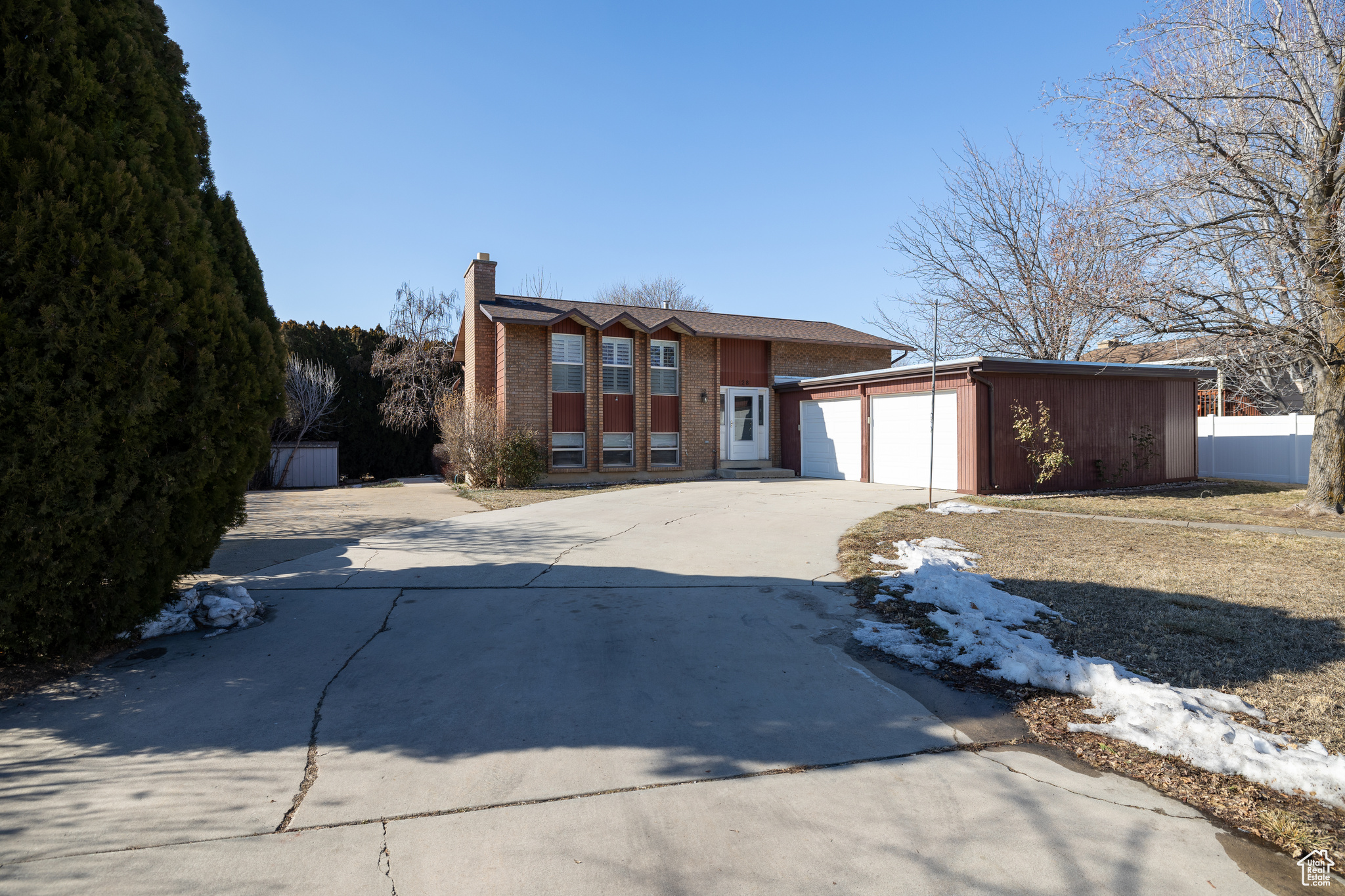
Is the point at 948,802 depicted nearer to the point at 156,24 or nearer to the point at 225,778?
the point at 225,778

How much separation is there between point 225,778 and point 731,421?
18315 mm

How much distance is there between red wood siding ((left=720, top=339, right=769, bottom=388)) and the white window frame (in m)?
4.74

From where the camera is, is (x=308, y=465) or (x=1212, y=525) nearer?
(x=1212, y=525)

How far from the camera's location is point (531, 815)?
2695 mm

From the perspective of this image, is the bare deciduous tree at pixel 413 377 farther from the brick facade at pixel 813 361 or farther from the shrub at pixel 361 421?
the brick facade at pixel 813 361

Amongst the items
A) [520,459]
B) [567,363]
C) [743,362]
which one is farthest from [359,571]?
[743,362]

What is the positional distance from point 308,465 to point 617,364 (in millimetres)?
9544

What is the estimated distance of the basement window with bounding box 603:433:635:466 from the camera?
62.4 feet

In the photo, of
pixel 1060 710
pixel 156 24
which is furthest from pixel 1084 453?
pixel 156 24

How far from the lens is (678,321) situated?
63.1ft

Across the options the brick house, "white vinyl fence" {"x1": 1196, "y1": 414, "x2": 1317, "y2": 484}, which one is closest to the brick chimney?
the brick house

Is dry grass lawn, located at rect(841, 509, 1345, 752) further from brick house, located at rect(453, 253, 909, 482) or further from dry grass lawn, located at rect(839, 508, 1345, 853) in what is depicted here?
brick house, located at rect(453, 253, 909, 482)

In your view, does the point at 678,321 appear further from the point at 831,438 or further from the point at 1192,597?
the point at 1192,597

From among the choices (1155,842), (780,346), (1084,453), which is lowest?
(1155,842)
